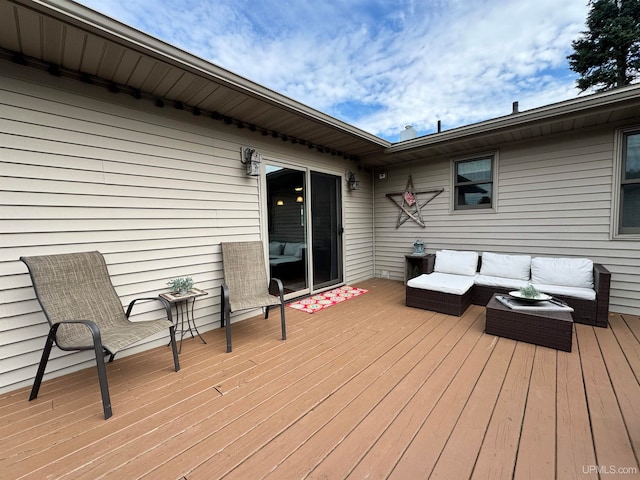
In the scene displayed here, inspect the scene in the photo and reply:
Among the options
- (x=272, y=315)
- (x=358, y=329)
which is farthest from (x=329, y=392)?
(x=272, y=315)

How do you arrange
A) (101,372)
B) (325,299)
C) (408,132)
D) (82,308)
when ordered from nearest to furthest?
(101,372)
(82,308)
(325,299)
(408,132)

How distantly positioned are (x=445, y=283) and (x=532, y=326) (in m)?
1.22

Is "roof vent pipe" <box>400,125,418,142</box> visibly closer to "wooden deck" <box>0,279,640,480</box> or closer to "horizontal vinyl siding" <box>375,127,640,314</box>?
"horizontal vinyl siding" <box>375,127,640,314</box>

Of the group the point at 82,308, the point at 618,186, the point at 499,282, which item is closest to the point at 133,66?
the point at 82,308

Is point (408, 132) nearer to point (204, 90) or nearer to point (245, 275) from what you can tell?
point (204, 90)

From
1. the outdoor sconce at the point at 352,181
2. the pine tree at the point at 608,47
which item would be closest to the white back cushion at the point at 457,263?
the outdoor sconce at the point at 352,181

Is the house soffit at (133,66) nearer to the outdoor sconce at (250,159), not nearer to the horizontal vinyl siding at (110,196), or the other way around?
the horizontal vinyl siding at (110,196)

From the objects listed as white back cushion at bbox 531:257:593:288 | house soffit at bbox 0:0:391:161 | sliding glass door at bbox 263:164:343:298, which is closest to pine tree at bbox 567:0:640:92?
white back cushion at bbox 531:257:593:288

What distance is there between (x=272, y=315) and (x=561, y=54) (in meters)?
13.9

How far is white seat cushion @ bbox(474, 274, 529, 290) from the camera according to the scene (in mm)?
3695

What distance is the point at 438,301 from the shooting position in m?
3.78

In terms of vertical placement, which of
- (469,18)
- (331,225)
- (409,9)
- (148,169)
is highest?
(409,9)

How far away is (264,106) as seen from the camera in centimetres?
314

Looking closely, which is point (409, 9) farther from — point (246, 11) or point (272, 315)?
point (272, 315)
